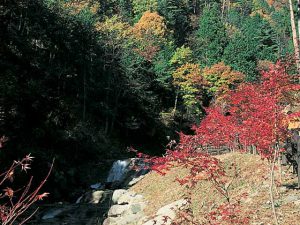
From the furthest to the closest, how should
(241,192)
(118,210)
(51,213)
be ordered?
(51,213) → (118,210) → (241,192)

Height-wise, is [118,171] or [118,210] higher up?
[118,210]

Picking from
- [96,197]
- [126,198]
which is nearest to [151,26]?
[96,197]

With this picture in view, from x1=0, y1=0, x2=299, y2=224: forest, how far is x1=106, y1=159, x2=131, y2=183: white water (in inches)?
62.6

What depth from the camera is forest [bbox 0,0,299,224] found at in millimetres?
23391

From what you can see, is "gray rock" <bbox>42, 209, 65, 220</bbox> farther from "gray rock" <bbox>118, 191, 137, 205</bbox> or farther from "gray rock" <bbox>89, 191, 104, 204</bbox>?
"gray rock" <bbox>118, 191, 137, 205</bbox>

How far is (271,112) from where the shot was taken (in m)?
7.16

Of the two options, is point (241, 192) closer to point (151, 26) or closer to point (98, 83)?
point (98, 83)

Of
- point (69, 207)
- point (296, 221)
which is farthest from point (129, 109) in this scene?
point (296, 221)

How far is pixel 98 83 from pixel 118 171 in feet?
44.8

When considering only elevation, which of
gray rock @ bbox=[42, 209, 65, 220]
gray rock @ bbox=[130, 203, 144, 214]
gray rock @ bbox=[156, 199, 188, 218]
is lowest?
gray rock @ bbox=[42, 209, 65, 220]

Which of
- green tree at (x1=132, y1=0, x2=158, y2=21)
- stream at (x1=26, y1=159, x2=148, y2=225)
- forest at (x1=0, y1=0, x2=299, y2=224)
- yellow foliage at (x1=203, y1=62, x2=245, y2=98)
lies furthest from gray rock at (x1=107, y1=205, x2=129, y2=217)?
green tree at (x1=132, y1=0, x2=158, y2=21)

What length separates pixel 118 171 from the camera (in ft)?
84.0

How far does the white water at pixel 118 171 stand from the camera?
2478cm

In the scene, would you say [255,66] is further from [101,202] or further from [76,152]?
[101,202]
